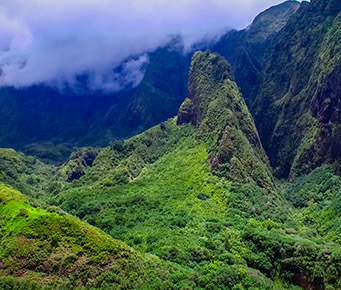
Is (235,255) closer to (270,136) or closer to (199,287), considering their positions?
(199,287)

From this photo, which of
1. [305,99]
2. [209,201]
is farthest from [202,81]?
[209,201]

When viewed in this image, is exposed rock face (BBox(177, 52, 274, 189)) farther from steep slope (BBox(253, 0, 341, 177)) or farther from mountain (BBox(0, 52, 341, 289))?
steep slope (BBox(253, 0, 341, 177))

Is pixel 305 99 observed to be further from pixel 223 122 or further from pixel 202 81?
pixel 223 122

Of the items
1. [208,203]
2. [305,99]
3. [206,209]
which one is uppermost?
[305,99]

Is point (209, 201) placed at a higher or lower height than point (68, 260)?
higher

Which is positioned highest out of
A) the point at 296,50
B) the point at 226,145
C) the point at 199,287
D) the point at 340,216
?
the point at 296,50

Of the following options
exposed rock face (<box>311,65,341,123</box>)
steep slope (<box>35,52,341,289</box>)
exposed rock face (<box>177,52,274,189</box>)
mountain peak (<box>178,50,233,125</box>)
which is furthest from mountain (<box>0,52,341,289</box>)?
exposed rock face (<box>311,65,341,123</box>)

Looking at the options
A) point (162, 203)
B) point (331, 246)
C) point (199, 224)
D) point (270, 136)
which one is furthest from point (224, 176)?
point (270, 136)

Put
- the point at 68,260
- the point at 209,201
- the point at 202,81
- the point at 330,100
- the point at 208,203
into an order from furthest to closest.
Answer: the point at 202,81 → the point at 330,100 → the point at 209,201 → the point at 208,203 → the point at 68,260
